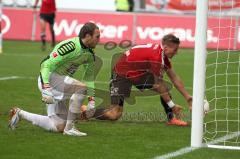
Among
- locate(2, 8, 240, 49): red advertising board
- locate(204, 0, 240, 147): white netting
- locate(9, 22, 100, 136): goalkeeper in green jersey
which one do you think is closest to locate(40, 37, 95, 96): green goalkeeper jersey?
locate(9, 22, 100, 136): goalkeeper in green jersey

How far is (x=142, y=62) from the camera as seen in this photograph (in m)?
11.2

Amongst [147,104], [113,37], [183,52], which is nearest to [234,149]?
[147,104]

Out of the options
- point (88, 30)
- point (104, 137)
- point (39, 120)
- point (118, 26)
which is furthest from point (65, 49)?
point (118, 26)

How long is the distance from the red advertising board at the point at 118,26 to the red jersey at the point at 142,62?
14.6 metres

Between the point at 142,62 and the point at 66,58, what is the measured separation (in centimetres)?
157

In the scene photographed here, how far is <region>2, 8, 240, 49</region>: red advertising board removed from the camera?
86.4 ft

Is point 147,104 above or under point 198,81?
under

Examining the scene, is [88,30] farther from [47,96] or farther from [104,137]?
[104,137]

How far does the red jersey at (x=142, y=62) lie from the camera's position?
1103 centimetres

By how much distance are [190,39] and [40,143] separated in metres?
17.6

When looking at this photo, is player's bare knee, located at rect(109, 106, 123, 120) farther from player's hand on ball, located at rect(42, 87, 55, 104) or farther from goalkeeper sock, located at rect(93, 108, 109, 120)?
player's hand on ball, located at rect(42, 87, 55, 104)

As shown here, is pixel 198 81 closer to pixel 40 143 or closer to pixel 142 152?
pixel 142 152

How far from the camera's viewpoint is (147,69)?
37.2 feet

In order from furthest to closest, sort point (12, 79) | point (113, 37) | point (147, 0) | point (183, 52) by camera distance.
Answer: point (147, 0) < point (113, 37) < point (183, 52) < point (12, 79)
